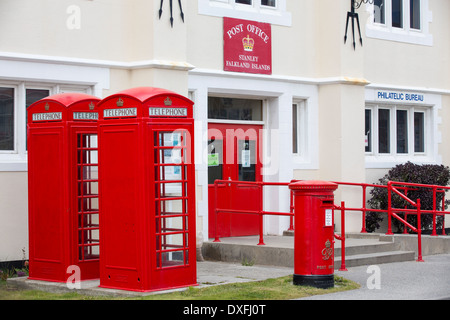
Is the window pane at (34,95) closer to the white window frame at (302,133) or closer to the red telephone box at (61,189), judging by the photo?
the red telephone box at (61,189)

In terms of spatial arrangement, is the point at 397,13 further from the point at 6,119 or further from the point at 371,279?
the point at 6,119

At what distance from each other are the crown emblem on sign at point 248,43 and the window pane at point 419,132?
19.4 feet

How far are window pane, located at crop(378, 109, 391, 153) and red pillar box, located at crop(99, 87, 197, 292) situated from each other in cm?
901

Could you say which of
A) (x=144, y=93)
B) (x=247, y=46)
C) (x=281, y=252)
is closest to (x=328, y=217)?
(x=281, y=252)

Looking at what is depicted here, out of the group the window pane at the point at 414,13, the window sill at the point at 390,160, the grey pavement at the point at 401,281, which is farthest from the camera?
the window pane at the point at 414,13

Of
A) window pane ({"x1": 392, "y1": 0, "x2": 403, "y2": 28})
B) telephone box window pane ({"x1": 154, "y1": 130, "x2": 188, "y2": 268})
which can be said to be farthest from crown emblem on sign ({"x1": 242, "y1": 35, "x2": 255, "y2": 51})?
telephone box window pane ({"x1": 154, "y1": 130, "x2": 188, "y2": 268})

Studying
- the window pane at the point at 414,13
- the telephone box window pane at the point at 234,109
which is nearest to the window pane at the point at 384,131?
the window pane at the point at 414,13

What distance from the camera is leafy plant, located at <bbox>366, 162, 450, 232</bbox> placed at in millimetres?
17531

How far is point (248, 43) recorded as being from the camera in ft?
52.2

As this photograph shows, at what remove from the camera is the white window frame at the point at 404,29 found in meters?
18.4

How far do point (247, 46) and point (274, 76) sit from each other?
3.04 feet

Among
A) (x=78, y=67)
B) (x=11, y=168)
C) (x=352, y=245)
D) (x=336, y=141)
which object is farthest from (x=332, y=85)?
(x=11, y=168)

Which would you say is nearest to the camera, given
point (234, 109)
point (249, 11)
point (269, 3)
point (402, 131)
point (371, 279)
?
point (371, 279)

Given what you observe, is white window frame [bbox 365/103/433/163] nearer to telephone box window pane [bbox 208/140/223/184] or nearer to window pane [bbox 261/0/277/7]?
window pane [bbox 261/0/277/7]
